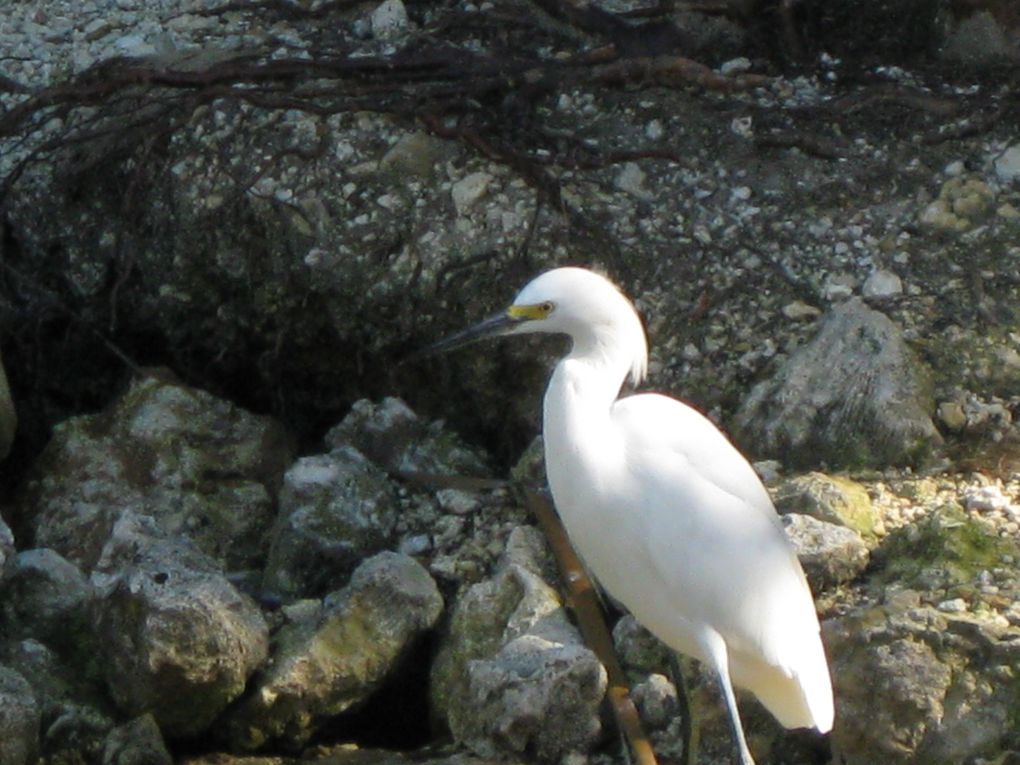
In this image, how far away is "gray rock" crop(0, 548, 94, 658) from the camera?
370 centimetres

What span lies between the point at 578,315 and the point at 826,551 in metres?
0.73

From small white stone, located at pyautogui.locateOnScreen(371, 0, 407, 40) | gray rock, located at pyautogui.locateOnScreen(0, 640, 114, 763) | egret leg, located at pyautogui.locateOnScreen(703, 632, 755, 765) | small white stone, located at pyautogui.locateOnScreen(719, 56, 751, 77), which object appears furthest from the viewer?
small white stone, located at pyautogui.locateOnScreen(371, 0, 407, 40)

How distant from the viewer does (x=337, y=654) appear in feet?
11.8

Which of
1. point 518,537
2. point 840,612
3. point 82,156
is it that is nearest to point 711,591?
point 840,612

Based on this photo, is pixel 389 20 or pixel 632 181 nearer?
pixel 632 181

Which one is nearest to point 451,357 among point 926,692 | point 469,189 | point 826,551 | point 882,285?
point 469,189

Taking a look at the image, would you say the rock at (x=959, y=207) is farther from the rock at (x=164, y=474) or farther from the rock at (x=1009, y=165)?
the rock at (x=164, y=474)

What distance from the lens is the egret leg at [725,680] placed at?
302 centimetres

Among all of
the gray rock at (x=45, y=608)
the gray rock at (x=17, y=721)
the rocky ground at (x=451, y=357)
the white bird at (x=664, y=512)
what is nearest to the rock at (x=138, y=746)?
the rocky ground at (x=451, y=357)

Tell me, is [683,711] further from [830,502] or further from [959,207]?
[959,207]

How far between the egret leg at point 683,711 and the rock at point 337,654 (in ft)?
1.90

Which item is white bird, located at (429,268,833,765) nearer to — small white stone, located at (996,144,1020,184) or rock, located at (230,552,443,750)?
rock, located at (230,552,443,750)

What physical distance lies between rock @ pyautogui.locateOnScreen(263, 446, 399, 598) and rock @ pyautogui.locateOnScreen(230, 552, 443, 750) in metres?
0.23

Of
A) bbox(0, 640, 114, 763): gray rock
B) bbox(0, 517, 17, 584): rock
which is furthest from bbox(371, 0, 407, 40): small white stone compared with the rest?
bbox(0, 640, 114, 763): gray rock
